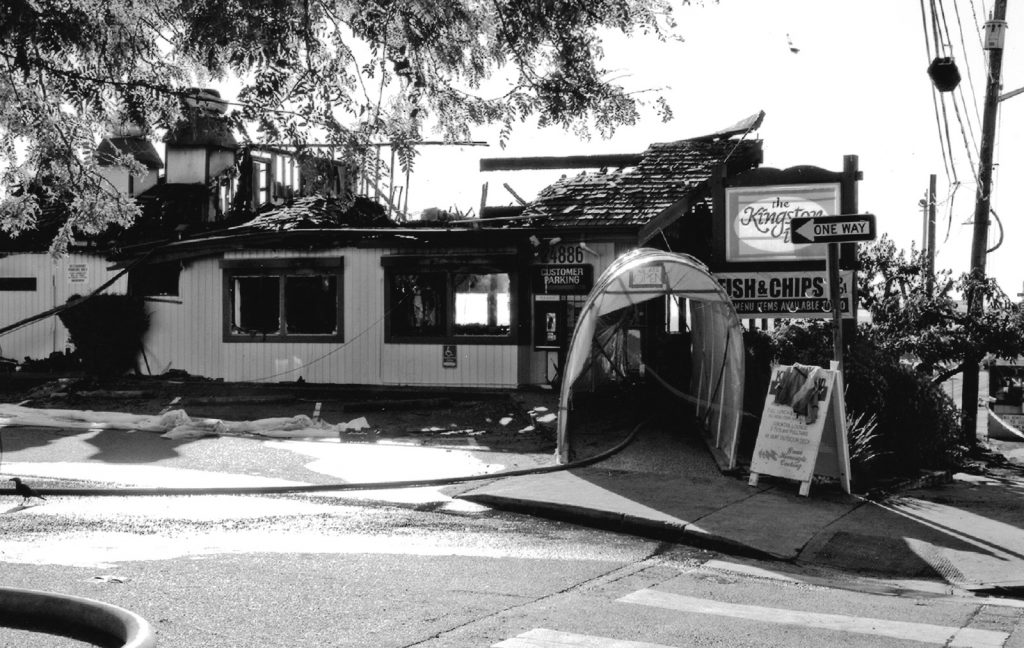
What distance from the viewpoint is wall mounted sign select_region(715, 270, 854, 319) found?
14570 mm

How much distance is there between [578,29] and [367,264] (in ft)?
38.8

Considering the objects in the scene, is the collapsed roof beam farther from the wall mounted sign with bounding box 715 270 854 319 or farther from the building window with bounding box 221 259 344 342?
the wall mounted sign with bounding box 715 270 854 319

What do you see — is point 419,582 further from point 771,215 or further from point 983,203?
point 983,203

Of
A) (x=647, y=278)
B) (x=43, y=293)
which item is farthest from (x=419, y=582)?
(x=43, y=293)

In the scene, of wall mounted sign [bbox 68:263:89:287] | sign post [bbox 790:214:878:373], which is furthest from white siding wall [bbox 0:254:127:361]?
sign post [bbox 790:214:878:373]

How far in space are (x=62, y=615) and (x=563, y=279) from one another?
44.3 ft

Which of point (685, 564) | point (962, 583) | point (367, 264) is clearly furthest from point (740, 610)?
point (367, 264)

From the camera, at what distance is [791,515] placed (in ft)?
33.9

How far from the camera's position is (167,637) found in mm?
5887

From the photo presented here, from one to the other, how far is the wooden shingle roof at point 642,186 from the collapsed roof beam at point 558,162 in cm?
115

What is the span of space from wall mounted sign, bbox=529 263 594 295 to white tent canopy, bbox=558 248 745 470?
3567mm

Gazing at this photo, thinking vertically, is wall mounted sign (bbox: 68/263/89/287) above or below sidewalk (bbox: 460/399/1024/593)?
above

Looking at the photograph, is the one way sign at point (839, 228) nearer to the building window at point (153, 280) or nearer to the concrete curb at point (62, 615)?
the concrete curb at point (62, 615)

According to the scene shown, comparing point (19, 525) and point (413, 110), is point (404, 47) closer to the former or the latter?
point (413, 110)
